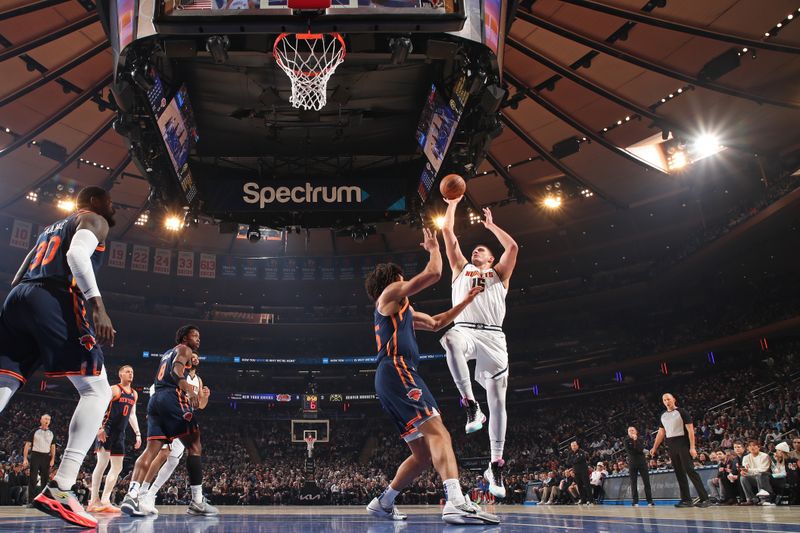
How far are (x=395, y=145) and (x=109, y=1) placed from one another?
5.41m

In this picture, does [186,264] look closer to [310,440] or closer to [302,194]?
[310,440]

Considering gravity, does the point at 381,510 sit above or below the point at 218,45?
below

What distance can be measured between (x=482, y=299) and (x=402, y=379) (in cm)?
190

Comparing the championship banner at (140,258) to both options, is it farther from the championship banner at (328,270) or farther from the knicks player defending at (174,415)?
the knicks player defending at (174,415)

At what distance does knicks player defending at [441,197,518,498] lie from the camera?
6043mm

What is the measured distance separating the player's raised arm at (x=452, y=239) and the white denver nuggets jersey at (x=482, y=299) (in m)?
0.12

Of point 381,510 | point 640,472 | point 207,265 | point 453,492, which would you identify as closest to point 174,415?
point 381,510

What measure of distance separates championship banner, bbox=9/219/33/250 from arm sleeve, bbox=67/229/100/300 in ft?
87.7

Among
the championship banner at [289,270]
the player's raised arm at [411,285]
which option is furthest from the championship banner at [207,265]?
the player's raised arm at [411,285]

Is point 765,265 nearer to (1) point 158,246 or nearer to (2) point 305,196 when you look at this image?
(2) point 305,196

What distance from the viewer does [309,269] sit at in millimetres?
34594

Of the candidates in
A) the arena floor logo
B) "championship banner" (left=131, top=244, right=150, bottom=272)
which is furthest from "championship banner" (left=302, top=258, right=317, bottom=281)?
the arena floor logo

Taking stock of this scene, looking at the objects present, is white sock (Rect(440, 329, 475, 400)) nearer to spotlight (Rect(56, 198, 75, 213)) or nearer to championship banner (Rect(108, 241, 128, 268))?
spotlight (Rect(56, 198, 75, 213))

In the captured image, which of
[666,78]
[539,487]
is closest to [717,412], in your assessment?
[539,487]
